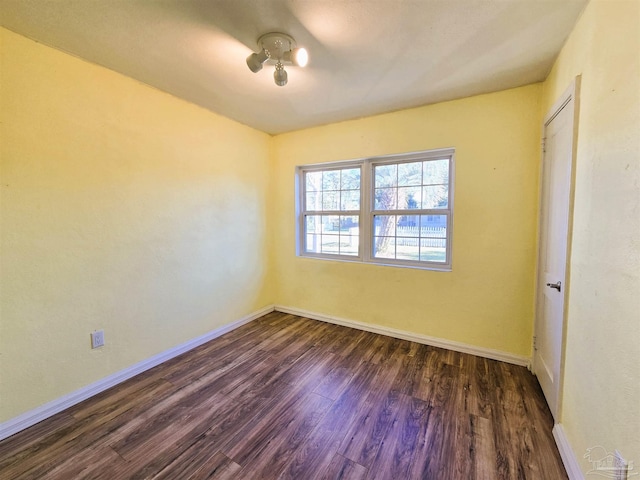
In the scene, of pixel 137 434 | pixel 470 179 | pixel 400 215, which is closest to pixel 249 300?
pixel 137 434

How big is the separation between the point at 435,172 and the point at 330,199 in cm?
128

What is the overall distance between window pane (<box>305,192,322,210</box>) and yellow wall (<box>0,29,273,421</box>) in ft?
3.49

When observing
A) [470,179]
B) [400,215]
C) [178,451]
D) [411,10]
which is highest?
[411,10]

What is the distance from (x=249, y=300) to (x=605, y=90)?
341 cm

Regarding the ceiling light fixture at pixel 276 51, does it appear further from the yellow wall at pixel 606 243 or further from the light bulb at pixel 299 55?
the yellow wall at pixel 606 243

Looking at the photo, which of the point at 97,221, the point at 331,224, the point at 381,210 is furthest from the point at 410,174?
the point at 97,221

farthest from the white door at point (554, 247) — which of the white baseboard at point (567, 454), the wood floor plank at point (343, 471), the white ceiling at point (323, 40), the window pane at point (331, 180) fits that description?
the window pane at point (331, 180)

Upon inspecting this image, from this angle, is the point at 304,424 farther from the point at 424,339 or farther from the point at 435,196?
the point at 435,196

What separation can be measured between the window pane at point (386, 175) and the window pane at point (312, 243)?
41.9 inches

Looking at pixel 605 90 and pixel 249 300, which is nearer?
pixel 605 90

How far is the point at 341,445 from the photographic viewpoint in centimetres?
154

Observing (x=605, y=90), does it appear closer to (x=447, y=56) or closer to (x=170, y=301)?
(x=447, y=56)

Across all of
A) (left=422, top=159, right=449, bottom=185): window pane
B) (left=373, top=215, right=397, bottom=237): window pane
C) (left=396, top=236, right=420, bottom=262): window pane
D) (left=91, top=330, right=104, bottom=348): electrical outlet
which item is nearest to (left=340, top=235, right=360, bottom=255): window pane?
(left=373, top=215, right=397, bottom=237): window pane

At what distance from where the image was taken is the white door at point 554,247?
1.57 metres
